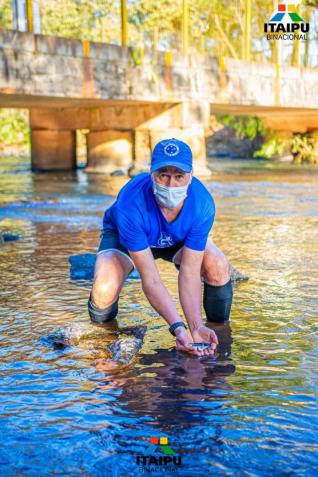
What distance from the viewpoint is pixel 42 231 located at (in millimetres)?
9969

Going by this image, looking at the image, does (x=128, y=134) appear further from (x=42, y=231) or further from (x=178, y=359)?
(x=178, y=359)

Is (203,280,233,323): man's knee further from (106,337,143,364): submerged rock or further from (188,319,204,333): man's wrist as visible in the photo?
(106,337,143,364): submerged rock

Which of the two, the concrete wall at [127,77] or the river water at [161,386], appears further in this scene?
the concrete wall at [127,77]

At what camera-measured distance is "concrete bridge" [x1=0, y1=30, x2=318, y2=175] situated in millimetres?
15820

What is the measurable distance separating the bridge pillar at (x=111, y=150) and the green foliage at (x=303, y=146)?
10.8 metres

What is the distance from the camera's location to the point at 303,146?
3244 centimetres

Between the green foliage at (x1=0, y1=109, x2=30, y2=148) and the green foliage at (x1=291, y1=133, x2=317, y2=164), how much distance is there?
1779 centimetres

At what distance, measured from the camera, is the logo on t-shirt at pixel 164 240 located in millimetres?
4387

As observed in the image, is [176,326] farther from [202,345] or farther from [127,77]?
[127,77]

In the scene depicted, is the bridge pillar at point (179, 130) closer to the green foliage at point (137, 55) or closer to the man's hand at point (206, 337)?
the green foliage at point (137, 55)

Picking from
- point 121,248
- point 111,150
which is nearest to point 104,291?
point 121,248

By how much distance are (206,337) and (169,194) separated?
84cm

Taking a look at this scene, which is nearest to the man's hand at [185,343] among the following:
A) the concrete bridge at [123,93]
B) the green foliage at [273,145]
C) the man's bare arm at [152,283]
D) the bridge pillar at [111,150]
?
the man's bare arm at [152,283]

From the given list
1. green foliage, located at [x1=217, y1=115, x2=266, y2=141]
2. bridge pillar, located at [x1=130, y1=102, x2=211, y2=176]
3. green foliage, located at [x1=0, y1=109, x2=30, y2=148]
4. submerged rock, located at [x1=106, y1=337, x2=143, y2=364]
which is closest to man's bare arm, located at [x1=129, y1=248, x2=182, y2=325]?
submerged rock, located at [x1=106, y1=337, x2=143, y2=364]
